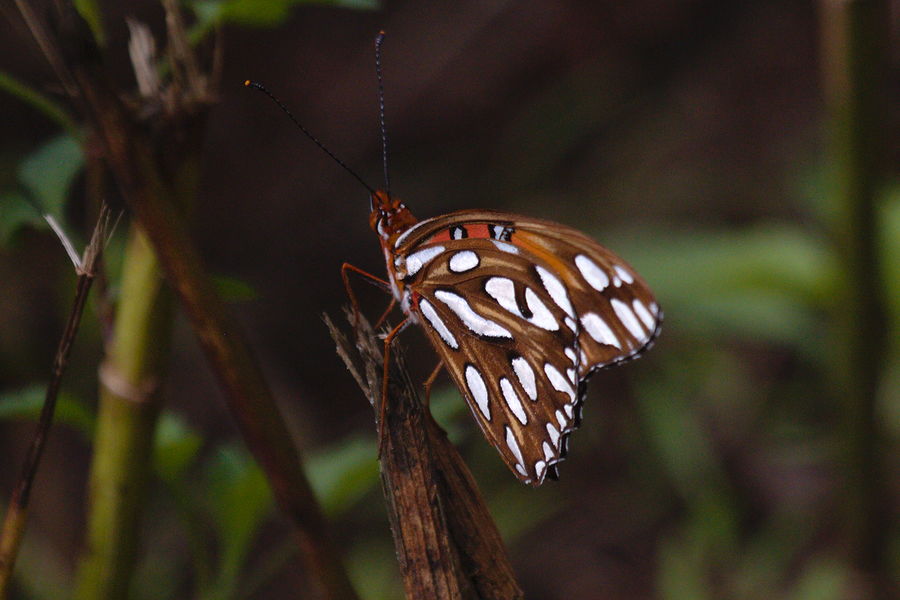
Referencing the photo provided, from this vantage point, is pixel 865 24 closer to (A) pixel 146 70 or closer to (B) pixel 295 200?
(A) pixel 146 70

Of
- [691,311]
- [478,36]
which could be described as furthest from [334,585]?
[478,36]

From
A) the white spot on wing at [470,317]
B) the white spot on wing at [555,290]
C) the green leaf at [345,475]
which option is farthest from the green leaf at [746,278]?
the green leaf at [345,475]

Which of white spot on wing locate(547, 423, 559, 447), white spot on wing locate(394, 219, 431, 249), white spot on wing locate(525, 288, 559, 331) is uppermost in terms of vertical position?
white spot on wing locate(394, 219, 431, 249)

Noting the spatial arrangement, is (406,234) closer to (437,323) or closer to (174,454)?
(437,323)

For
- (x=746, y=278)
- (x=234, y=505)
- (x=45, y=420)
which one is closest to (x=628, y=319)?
(x=234, y=505)

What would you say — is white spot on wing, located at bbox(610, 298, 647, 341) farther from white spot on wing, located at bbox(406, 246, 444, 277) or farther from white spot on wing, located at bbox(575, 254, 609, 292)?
white spot on wing, located at bbox(406, 246, 444, 277)

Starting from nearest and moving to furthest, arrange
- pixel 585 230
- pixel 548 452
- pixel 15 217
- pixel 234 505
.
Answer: pixel 15 217 → pixel 234 505 → pixel 548 452 → pixel 585 230

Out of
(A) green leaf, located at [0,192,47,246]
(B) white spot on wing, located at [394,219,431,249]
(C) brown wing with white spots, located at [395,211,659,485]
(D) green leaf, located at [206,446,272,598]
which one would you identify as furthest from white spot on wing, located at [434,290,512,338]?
(A) green leaf, located at [0,192,47,246]

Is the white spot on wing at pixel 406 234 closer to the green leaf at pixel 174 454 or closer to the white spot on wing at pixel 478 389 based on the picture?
the white spot on wing at pixel 478 389
